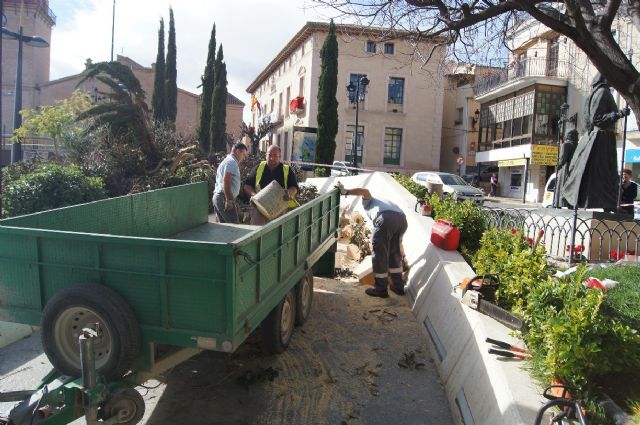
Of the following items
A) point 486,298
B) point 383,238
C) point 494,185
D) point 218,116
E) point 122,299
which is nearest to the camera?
point 122,299

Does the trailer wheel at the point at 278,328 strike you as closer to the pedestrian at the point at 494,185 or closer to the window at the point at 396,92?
the pedestrian at the point at 494,185

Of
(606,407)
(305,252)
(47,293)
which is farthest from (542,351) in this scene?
(47,293)

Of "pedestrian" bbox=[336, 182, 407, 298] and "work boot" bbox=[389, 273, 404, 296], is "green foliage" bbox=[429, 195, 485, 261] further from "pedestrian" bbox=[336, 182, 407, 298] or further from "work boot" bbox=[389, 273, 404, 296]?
"work boot" bbox=[389, 273, 404, 296]

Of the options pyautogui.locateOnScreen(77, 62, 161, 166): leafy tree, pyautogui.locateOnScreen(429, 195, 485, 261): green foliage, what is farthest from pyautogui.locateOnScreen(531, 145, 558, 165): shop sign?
pyautogui.locateOnScreen(429, 195, 485, 261): green foliage

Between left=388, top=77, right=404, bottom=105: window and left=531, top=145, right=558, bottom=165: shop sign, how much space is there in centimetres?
1245

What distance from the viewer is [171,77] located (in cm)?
3994

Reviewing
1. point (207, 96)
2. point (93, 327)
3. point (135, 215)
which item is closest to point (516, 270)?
point (93, 327)

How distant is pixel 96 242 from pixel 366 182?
11099 mm

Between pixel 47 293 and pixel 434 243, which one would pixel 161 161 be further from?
pixel 47 293

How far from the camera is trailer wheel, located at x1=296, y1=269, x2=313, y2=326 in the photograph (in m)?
5.45

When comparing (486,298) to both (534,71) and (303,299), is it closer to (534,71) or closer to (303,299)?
(303,299)

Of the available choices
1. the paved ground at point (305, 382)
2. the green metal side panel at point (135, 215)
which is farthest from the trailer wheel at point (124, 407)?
the green metal side panel at point (135, 215)

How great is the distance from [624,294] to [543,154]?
28.0 meters

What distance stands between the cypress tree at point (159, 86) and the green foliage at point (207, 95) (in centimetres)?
314
